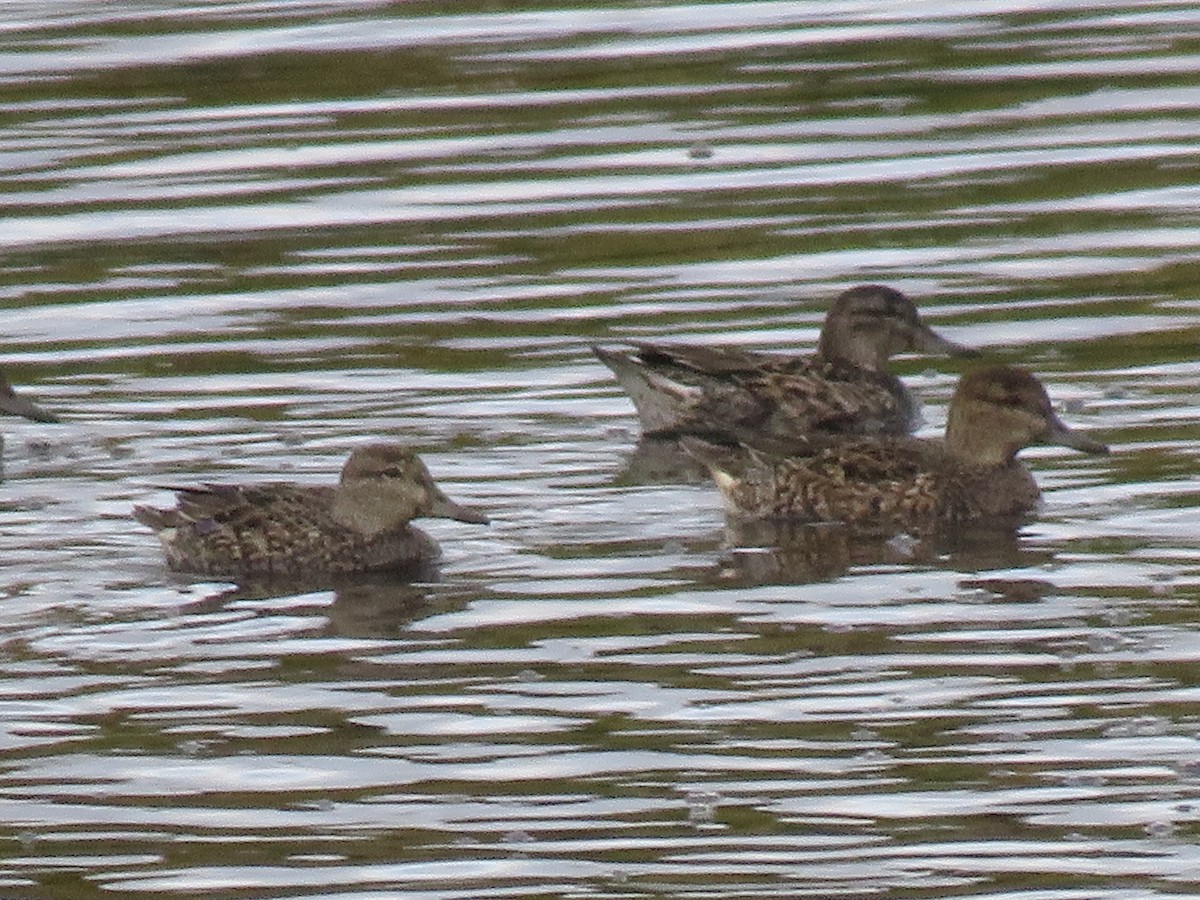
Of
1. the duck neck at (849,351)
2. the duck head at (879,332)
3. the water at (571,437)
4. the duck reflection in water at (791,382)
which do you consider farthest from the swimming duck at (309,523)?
the duck head at (879,332)

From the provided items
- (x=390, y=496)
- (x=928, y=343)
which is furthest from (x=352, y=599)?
(x=928, y=343)

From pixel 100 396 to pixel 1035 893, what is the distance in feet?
22.2

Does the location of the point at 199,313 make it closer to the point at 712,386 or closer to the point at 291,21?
the point at 712,386

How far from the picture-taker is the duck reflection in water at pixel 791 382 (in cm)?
1260

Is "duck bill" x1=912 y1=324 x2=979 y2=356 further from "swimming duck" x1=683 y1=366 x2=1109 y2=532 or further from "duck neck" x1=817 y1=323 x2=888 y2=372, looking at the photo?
"swimming duck" x1=683 y1=366 x2=1109 y2=532

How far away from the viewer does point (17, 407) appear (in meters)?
12.8

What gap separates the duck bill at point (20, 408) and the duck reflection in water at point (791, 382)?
1.92 meters

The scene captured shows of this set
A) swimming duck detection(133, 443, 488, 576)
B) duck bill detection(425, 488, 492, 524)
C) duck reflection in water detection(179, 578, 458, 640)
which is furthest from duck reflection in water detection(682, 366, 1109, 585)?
Answer: duck reflection in water detection(179, 578, 458, 640)

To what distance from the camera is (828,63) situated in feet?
62.5

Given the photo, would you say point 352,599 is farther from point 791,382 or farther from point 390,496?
point 791,382

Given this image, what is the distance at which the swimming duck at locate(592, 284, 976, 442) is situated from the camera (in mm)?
12703

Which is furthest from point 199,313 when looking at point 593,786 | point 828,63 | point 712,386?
point 593,786

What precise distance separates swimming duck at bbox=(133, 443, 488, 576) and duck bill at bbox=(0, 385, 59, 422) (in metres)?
1.92

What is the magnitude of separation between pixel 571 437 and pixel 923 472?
138 centimetres
